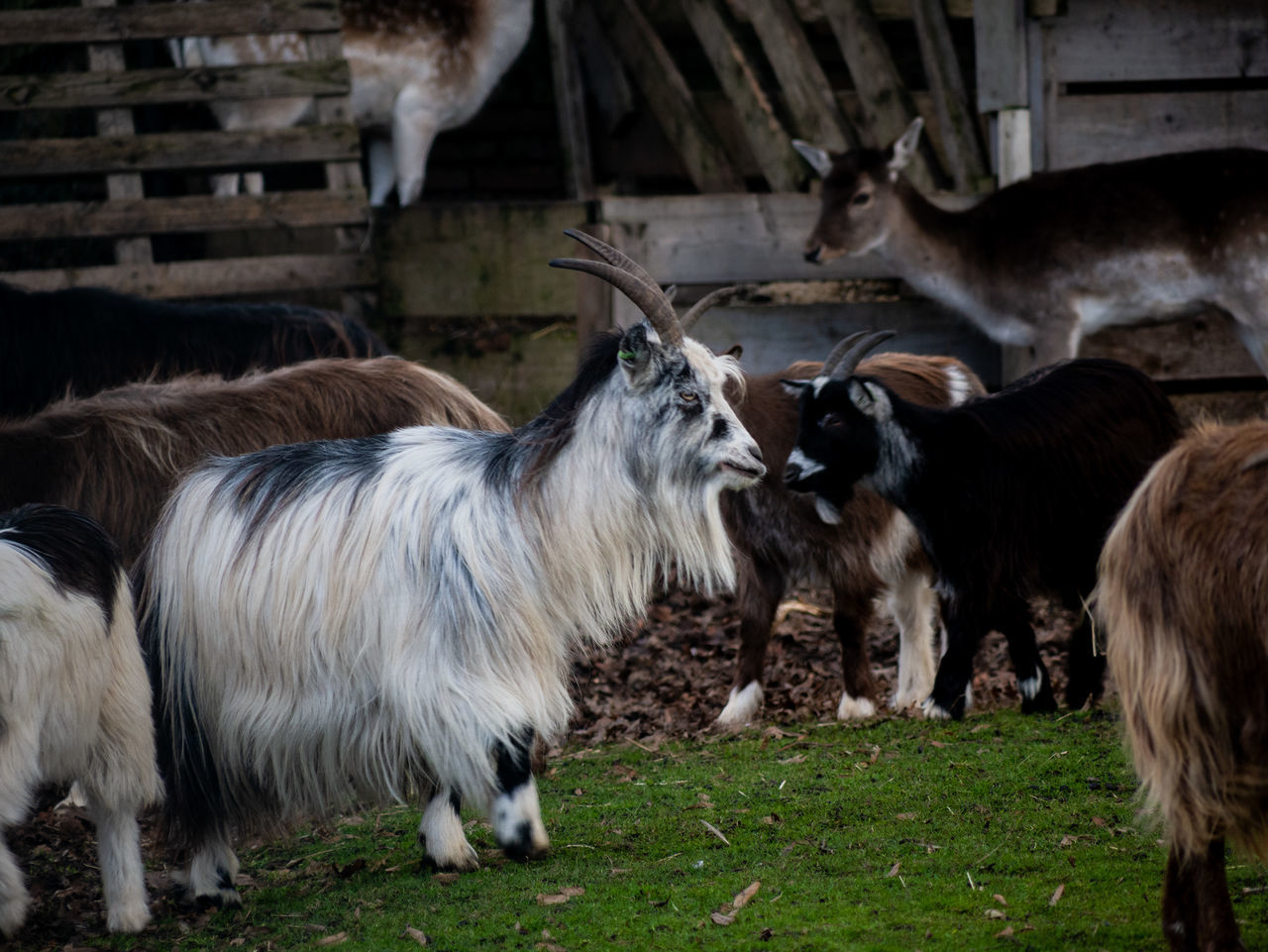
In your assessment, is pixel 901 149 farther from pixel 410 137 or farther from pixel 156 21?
pixel 156 21

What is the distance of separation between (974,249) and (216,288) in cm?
471

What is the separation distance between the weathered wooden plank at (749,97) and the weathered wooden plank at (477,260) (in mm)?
1475

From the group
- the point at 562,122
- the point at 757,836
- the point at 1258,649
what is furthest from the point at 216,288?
the point at 1258,649

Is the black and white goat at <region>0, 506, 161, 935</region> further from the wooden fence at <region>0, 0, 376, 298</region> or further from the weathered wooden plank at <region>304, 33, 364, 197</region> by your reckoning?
the weathered wooden plank at <region>304, 33, 364, 197</region>

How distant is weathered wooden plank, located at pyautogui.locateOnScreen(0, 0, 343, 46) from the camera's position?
877 cm

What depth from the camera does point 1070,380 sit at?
6.40 meters

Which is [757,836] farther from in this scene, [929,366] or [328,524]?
[929,366]

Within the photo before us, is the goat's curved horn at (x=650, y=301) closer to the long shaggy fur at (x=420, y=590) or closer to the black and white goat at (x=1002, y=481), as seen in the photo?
the long shaggy fur at (x=420, y=590)

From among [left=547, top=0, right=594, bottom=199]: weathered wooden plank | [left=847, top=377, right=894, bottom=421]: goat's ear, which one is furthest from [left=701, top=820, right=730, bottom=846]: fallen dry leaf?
[left=547, top=0, right=594, bottom=199]: weathered wooden plank

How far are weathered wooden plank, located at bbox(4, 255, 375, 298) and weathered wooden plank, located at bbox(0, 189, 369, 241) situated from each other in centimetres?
23

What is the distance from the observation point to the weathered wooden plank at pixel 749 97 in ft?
32.5

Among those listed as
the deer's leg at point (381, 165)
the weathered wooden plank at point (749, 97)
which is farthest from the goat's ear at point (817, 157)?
the deer's leg at point (381, 165)

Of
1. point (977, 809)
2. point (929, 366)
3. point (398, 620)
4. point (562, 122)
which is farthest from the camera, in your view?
point (562, 122)

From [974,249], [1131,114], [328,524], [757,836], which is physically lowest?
[757,836]
